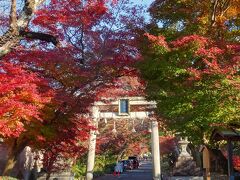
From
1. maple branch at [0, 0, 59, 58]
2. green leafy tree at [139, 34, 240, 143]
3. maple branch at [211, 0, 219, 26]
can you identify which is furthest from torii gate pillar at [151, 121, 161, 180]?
maple branch at [0, 0, 59, 58]

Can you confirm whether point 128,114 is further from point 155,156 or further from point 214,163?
point 214,163

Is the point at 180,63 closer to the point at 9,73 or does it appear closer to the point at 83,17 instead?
the point at 83,17

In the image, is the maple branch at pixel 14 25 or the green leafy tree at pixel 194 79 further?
the green leafy tree at pixel 194 79

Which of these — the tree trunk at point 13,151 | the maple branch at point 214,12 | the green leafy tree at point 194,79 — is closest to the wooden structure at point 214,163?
the green leafy tree at point 194,79

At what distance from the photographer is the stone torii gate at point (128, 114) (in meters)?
23.5

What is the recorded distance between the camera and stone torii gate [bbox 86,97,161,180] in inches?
927

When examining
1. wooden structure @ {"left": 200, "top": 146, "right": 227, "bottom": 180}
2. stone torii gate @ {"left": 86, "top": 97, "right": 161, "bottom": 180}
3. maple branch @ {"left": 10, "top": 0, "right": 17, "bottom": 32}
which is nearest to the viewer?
maple branch @ {"left": 10, "top": 0, "right": 17, "bottom": 32}

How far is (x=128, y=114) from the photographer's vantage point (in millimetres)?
28641

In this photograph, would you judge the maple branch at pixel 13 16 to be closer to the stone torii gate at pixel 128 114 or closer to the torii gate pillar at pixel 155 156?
the stone torii gate at pixel 128 114

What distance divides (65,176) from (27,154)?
2408 millimetres

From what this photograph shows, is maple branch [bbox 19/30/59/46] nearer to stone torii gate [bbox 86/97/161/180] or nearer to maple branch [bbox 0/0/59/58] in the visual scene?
maple branch [bbox 0/0/59/58]

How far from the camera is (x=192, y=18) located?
13.9 meters

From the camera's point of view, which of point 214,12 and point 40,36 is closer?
point 40,36

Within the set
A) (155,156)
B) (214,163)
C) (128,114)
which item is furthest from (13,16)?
(128,114)
